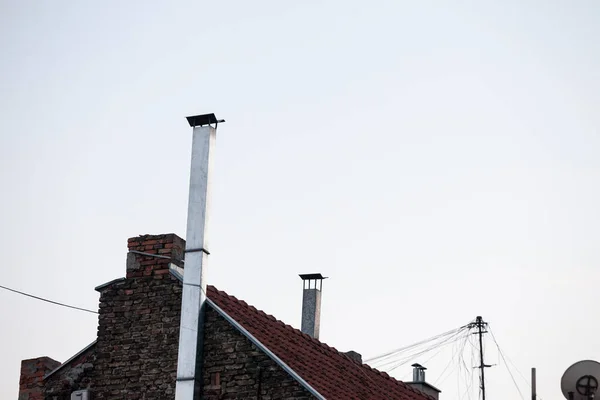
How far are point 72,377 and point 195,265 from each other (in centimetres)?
275

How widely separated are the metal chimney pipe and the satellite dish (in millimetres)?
5563

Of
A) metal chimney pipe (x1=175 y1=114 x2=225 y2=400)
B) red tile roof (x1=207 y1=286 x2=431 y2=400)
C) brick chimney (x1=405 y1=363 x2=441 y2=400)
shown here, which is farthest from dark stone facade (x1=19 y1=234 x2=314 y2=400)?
brick chimney (x1=405 y1=363 x2=441 y2=400)

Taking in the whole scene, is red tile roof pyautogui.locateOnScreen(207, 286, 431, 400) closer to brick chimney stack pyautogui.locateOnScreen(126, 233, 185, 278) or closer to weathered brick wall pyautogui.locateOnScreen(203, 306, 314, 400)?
weathered brick wall pyautogui.locateOnScreen(203, 306, 314, 400)

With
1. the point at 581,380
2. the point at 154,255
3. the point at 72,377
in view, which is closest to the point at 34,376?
the point at 72,377

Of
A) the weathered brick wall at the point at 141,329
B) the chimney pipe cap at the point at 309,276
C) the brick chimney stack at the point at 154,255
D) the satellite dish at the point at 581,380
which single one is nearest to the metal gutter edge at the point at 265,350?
the weathered brick wall at the point at 141,329

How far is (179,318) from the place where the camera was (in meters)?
19.3

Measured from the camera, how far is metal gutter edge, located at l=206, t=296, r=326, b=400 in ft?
58.7

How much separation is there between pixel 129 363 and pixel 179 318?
110 cm

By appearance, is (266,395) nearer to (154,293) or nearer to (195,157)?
(154,293)

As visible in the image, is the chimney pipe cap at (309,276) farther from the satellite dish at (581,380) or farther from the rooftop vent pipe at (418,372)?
the satellite dish at (581,380)

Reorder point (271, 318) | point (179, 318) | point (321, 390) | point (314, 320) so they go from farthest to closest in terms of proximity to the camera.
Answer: point (314, 320) → point (271, 318) → point (179, 318) → point (321, 390)

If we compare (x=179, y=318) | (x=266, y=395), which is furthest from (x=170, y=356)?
(x=266, y=395)

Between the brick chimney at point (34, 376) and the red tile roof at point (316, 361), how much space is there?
9.63 feet

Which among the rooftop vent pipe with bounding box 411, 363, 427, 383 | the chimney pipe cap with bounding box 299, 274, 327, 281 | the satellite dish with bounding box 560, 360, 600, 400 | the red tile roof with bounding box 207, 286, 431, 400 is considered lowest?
the satellite dish with bounding box 560, 360, 600, 400
